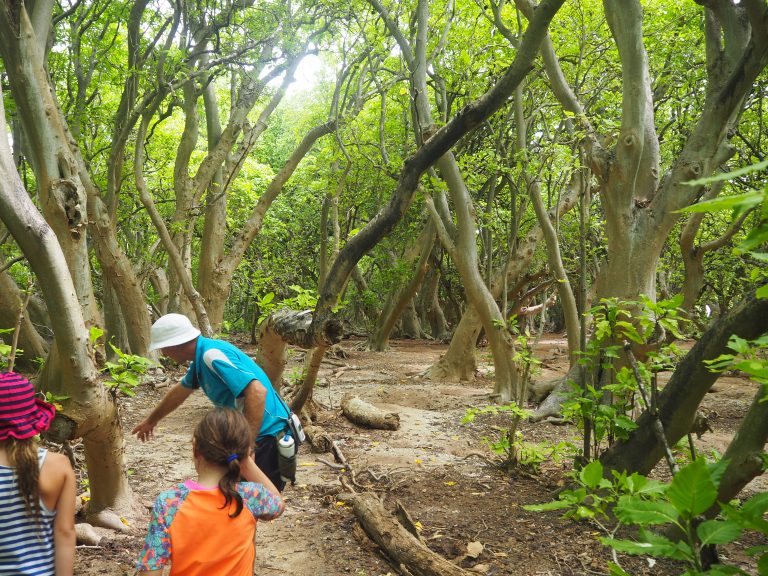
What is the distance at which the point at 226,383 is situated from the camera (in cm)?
331

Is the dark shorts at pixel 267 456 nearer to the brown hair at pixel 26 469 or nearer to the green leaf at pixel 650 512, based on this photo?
the brown hair at pixel 26 469

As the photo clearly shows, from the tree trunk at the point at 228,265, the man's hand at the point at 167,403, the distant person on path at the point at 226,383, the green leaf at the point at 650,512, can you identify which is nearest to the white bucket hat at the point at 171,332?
the distant person on path at the point at 226,383

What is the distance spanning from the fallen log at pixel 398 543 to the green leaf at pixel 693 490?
2.67 meters

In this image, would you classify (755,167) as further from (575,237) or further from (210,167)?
(575,237)

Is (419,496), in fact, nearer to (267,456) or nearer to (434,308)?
(267,456)

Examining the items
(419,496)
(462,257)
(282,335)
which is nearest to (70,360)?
(282,335)

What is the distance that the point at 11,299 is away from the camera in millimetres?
9508

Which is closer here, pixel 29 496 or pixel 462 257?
pixel 29 496

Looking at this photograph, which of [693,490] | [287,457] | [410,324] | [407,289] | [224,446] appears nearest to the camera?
[693,490]

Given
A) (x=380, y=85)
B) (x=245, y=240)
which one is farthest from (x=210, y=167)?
(x=380, y=85)

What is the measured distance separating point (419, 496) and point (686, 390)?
2.46 metres

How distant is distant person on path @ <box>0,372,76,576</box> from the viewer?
2.14 meters

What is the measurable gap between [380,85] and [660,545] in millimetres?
10598

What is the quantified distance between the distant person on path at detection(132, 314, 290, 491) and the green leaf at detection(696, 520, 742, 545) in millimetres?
2353
